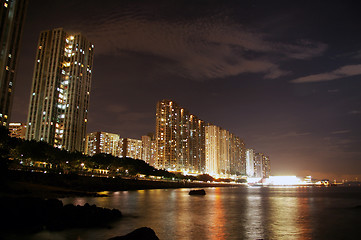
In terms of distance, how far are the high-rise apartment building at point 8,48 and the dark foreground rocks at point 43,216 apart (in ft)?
379

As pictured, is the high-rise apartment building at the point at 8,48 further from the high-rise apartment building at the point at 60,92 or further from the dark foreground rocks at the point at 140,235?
the dark foreground rocks at the point at 140,235

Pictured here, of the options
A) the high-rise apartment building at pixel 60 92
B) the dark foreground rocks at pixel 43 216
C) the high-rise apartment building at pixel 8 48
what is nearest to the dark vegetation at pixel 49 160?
the high-rise apartment building at pixel 8 48

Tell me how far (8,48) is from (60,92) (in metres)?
56.5

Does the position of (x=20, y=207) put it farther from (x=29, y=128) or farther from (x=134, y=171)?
(x=29, y=128)

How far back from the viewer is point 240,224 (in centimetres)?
3247

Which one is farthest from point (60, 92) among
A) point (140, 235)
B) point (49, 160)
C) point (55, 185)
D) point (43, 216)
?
point (140, 235)

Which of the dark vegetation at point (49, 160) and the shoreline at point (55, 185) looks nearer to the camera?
the shoreline at point (55, 185)

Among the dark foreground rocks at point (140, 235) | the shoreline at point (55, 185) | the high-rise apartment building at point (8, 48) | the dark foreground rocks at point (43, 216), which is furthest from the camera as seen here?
the high-rise apartment building at point (8, 48)

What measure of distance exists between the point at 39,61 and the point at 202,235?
642 ft

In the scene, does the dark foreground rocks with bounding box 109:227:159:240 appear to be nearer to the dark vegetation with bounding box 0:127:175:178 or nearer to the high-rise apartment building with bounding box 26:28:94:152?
the dark vegetation with bounding box 0:127:175:178

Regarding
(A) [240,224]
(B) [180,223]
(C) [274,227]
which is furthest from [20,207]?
(C) [274,227]

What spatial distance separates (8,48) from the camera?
420 feet

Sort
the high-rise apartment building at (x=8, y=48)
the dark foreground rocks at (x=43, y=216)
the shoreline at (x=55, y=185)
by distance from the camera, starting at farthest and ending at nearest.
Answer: the high-rise apartment building at (x=8, y=48), the shoreline at (x=55, y=185), the dark foreground rocks at (x=43, y=216)

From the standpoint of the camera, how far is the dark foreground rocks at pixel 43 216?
74.4ft
